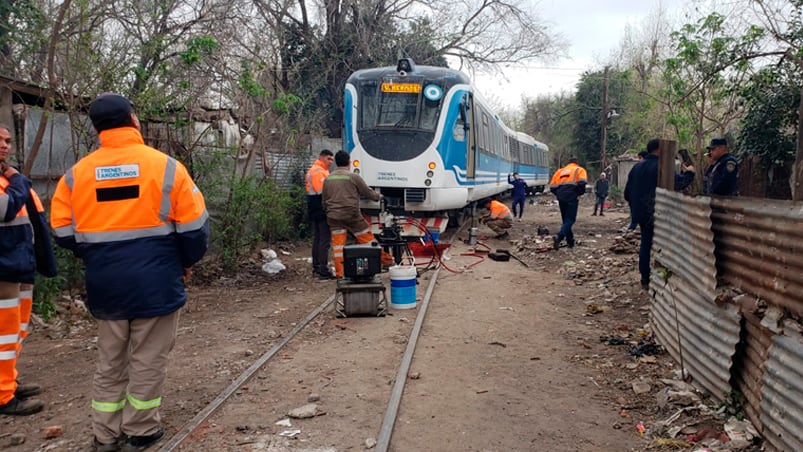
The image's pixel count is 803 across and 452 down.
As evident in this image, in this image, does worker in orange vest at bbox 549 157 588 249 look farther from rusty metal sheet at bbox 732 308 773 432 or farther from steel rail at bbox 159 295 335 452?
rusty metal sheet at bbox 732 308 773 432

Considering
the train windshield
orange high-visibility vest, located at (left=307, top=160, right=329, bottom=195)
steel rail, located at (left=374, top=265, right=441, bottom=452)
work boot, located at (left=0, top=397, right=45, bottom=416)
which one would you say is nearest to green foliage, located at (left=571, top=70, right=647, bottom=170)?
the train windshield

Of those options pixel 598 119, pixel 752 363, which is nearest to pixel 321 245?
pixel 752 363

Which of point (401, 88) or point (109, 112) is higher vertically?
point (401, 88)

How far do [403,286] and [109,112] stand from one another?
14.2 ft

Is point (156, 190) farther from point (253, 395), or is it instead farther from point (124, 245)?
point (253, 395)

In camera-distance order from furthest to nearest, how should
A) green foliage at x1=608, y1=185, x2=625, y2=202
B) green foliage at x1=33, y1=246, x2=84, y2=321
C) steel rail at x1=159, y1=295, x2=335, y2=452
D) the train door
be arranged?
green foliage at x1=608, y1=185, x2=625, y2=202 → the train door → green foliage at x1=33, y1=246, x2=84, y2=321 → steel rail at x1=159, y1=295, x2=335, y2=452

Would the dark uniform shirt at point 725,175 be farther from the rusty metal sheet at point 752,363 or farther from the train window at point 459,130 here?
the train window at point 459,130

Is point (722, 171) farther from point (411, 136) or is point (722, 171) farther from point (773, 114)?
point (773, 114)

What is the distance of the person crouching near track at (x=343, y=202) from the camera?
8258 millimetres

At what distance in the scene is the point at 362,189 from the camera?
8250 mm

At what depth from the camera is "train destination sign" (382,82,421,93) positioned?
448 inches

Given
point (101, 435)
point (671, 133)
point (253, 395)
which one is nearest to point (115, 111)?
point (101, 435)

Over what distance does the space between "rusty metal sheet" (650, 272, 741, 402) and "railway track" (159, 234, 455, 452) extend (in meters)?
2.21

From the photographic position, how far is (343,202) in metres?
8.28
